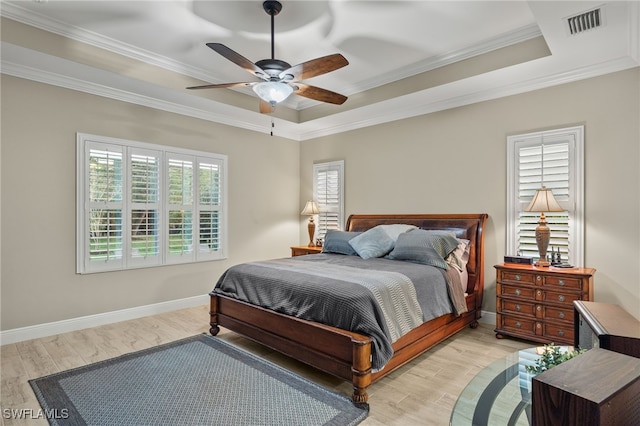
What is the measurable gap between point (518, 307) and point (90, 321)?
4.58 m

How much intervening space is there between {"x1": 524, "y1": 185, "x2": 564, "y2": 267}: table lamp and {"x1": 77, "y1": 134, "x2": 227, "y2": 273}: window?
3.96 meters

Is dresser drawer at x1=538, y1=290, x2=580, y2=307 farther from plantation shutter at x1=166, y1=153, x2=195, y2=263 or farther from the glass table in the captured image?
plantation shutter at x1=166, y1=153, x2=195, y2=263

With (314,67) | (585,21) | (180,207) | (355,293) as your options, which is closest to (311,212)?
(180,207)

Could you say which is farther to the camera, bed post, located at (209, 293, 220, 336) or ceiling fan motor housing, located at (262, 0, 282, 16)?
bed post, located at (209, 293, 220, 336)

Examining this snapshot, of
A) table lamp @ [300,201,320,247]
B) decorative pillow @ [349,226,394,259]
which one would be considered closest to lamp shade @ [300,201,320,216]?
table lamp @ [300,201,320,247]

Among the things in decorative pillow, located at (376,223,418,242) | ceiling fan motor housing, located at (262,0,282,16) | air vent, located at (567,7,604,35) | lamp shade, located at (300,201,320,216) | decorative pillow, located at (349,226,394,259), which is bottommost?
decorative pillow, located at (349,226,394,259)

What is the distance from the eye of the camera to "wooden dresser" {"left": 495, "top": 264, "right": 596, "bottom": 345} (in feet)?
10.3

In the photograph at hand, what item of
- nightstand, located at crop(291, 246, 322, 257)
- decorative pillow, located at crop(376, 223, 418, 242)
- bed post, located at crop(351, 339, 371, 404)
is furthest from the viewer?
nightstand, located at crop(291, 246, 322, 257)

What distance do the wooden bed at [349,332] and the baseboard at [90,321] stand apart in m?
1.26

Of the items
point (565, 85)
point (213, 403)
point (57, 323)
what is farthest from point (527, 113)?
point (57, 323)

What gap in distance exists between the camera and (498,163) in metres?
4.04

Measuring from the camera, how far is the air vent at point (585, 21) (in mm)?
2537

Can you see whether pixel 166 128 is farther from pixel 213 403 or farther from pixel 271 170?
pixel 213 403

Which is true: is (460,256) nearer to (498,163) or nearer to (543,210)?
(543,210)
